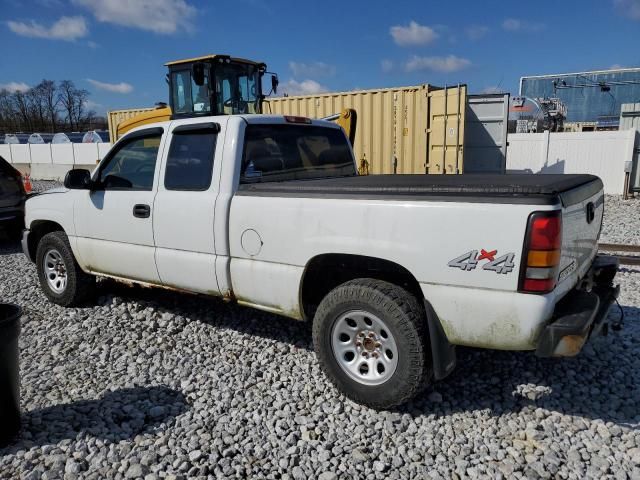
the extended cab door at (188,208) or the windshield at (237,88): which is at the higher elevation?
the windshield at (237,88)

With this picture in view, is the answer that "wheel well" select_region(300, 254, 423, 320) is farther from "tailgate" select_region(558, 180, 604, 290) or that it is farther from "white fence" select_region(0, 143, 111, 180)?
"white fence" select_region(0, 143, 111, 180)

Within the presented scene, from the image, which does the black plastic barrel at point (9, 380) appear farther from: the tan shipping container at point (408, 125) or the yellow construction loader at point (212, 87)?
the tan shipping container at point (408, 125)

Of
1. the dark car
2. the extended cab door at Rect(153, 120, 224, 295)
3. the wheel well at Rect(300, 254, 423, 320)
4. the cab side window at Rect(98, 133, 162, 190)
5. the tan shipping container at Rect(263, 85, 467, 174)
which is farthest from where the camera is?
the tan shipping container at Rect(263, 85, 467, 174)

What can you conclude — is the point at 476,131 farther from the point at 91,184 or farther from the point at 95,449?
the point at 95,449

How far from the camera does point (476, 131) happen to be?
12.7m

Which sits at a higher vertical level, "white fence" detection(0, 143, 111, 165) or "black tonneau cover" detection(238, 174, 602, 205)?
"white fence" detection(0, 143, 111, 165)

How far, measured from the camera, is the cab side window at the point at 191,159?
404 centimetres

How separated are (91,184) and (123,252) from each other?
0.75 m

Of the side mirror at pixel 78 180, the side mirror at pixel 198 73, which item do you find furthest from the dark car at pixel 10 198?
the side mirror at pixel 78 180

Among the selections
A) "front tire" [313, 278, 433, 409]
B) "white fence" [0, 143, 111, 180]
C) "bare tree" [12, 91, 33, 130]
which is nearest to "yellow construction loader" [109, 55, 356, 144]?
"front tire" [313, 278, 433, 409]

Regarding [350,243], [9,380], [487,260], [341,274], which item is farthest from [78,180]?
[487,260]

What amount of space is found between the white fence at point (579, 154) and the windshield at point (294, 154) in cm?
1282

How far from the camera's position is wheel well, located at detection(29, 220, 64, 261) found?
559cm

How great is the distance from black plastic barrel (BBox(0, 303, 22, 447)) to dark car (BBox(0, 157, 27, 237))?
660 cm
